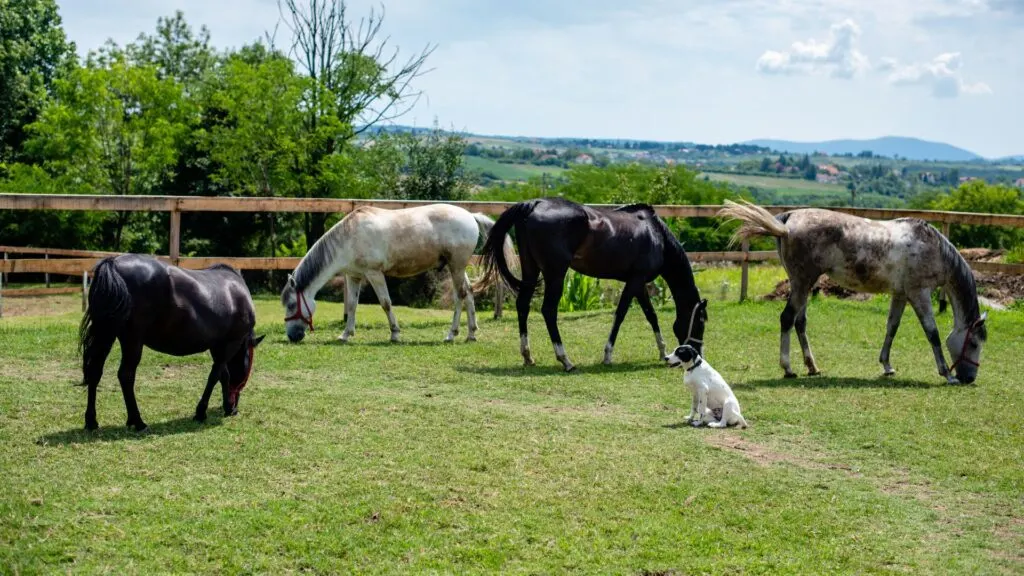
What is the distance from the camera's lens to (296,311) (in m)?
12.0

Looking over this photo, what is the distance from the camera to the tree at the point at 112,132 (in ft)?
95.6

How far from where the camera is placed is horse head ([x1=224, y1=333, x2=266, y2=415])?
26.9ft

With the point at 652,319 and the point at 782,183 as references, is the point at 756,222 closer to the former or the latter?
the point at 652,319

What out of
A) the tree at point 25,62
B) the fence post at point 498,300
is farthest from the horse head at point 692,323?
the tree at point 25,62

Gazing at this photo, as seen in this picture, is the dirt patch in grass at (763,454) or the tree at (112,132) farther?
the tree at (112,132)

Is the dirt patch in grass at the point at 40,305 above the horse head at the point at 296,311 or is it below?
below

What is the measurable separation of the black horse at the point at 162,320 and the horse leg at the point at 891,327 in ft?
22.1

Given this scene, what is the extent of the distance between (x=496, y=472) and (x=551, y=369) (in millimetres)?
4276

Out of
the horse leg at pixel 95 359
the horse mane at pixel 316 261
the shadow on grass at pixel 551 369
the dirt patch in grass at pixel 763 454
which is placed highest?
the horse mane at pixel 316 261

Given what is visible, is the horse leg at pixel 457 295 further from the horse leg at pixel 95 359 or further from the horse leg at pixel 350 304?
the horse leg at pixel 95 359

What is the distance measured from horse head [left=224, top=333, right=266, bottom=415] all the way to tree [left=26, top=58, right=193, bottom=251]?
21.4 m


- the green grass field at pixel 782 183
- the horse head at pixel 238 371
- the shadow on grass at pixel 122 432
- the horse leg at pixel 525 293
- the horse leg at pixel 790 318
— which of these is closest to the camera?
the shadow on grass at pixel 122 432

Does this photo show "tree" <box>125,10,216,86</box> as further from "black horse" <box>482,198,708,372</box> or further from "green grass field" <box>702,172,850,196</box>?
"green grass field" <box>702,172,850,196</box>

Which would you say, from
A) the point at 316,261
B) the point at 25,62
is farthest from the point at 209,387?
the point at 25,62
